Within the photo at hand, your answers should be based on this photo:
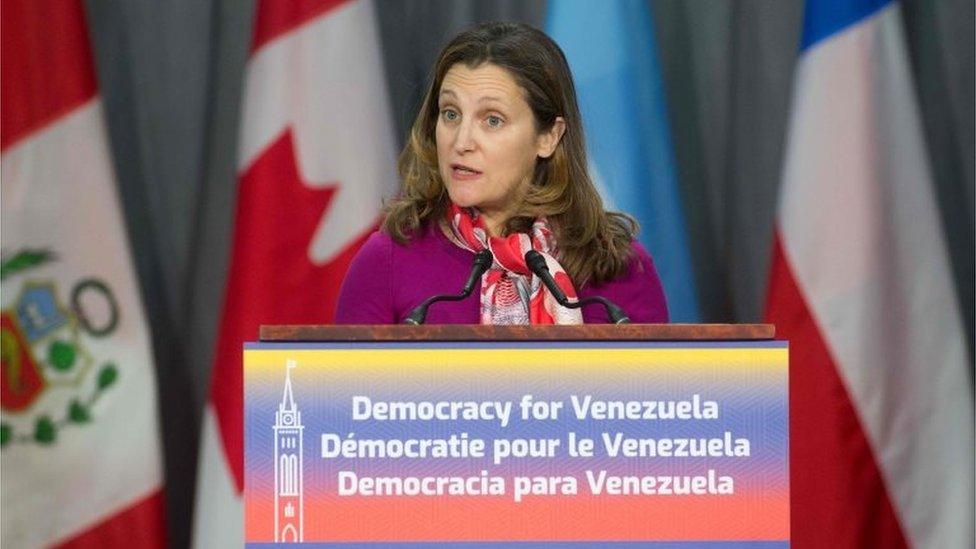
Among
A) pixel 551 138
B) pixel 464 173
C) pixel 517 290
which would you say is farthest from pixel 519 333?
pixel 551 138

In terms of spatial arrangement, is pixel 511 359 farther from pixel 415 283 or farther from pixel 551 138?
pixel 551 138

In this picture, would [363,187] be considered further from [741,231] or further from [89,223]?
[741,231]

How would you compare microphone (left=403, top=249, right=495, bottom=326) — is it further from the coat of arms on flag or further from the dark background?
the coat of arms on flag

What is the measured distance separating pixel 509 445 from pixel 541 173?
1.00 m

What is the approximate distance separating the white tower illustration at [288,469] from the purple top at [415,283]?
0.79 m

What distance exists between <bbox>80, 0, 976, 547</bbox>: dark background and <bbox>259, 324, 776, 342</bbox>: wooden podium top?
180 cm

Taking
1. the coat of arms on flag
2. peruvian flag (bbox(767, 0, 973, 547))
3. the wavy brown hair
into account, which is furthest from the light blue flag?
the coat of arms on flag

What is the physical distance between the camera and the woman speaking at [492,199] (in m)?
2.21

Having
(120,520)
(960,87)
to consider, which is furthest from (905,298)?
(120,520)

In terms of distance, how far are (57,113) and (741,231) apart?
61.8 inches

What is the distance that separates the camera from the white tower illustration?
1.42 metres

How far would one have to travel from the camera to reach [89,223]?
10.3 feet

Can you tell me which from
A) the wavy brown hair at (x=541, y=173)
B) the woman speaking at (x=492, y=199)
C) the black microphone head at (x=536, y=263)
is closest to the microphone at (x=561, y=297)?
the black microphone head at (x=536, y=263)

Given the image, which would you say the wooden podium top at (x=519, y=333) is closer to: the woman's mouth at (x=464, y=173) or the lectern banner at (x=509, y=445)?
the lectern banner at (x=509, y=445)
